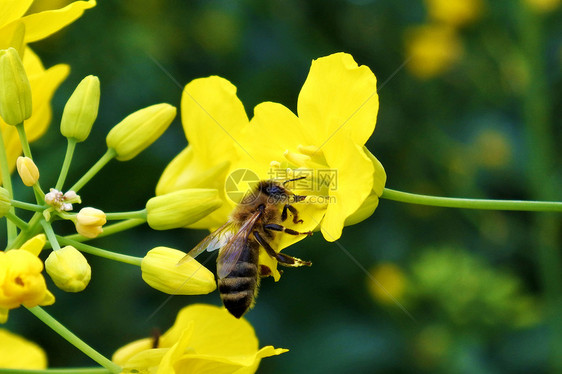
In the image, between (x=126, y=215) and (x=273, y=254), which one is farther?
(x=273, y=254)

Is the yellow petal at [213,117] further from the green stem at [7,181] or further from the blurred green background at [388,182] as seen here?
the blurred green background at [388,182]

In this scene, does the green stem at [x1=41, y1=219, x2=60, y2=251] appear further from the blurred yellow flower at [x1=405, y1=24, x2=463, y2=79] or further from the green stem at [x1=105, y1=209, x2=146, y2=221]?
the blurred yellow flower at [x1=405, y1=24, x2=463, y2=79]

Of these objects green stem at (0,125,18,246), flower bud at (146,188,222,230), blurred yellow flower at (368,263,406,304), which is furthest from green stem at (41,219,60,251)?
blurred yellow flower at (368,263,406,304)

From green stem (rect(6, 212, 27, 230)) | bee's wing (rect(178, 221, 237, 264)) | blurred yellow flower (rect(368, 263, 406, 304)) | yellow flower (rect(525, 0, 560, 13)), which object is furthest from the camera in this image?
blurred yellow flower (rect(368, 263, 406, 304))

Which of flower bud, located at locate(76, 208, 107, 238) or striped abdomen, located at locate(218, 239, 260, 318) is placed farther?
striped abdomen, located at locate(218, 239, 260, 318)

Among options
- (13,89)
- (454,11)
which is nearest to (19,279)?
(13,89)

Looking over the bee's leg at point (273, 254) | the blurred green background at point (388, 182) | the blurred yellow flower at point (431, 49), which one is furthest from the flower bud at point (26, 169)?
the blurred yellow flower at point (431, 49)

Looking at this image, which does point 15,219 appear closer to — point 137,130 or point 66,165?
point 66,165
